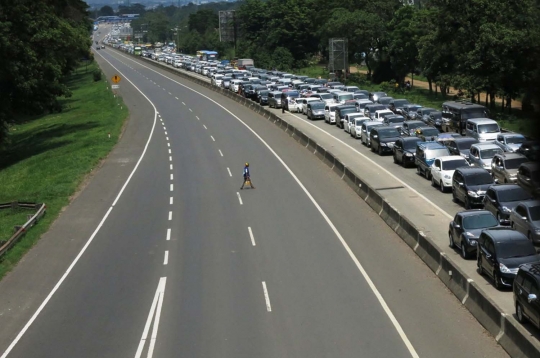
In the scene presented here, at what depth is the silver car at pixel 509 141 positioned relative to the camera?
39.0 m

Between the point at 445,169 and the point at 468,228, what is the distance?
11.1 metres

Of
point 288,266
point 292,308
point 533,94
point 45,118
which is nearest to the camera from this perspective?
point 533,94

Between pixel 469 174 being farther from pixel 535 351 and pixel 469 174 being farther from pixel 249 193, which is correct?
pixel 535 351

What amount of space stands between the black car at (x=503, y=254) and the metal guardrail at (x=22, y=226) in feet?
53.2

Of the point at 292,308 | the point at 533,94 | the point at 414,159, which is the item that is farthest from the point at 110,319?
the point at 414,159

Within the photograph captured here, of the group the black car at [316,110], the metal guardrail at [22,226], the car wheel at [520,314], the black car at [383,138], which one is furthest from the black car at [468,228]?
the black car at [316,110]

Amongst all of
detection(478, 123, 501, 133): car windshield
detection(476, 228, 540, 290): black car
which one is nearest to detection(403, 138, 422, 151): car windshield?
detection(478, 123, 501, 133): car windshield

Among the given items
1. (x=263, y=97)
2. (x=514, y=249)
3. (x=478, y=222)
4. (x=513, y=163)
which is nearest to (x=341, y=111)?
(x=263, y=97)

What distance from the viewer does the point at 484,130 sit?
4362cm

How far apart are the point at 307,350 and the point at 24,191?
102 feet

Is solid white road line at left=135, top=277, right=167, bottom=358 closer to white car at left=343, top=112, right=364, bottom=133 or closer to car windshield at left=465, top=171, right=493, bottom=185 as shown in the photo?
car windshield at left=465, top=171, right=493, bottom=185

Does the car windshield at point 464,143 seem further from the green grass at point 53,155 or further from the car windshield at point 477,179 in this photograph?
the green grass at point 53,155

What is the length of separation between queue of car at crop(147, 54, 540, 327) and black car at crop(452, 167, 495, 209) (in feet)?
0.13

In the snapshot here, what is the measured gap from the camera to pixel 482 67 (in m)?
61.8
